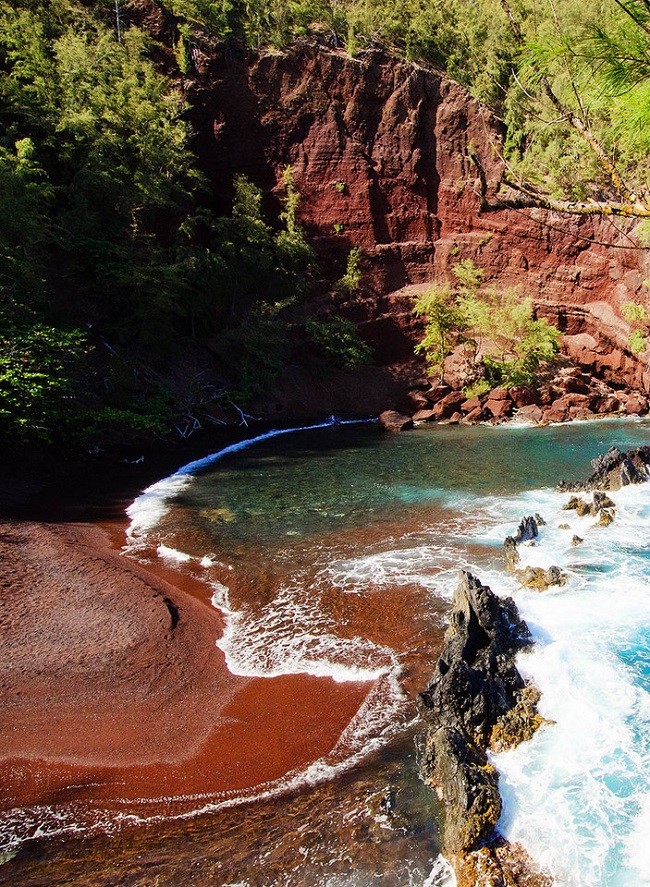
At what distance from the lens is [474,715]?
7.38 meters

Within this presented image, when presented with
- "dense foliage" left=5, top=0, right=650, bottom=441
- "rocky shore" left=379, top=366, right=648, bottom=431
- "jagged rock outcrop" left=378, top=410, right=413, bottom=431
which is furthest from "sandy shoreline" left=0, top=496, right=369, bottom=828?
"rocky shore" left=379, top=366, right=648, bottom=431

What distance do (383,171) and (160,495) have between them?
2925 centimetres

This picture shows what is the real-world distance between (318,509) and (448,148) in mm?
31645

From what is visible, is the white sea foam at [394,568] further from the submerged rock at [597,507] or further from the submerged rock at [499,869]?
the submerged rock at [499,869]

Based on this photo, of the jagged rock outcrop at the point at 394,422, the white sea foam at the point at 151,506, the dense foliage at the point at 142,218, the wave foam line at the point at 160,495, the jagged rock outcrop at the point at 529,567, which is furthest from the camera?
the jagged rock outcrop at the point at 394,422

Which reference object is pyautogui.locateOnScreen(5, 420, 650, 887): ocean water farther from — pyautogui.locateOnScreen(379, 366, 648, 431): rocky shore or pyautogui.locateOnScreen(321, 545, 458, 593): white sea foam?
pyautogui.locateOnScreen(379, 366, 648, 431): rocky shore

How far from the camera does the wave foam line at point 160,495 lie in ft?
49.8

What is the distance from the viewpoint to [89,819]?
245 inches

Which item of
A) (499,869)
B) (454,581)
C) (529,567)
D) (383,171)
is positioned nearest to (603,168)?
(499,869)

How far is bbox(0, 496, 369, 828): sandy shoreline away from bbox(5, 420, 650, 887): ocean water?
0.41 metres

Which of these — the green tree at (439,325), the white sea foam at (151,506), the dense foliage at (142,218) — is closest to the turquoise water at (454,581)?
the white sea foam at (151,506)

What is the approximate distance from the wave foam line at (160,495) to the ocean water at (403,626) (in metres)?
0.10

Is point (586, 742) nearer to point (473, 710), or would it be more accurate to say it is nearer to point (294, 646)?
point (473, 710)

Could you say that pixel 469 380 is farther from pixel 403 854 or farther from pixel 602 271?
pixel 403 854
